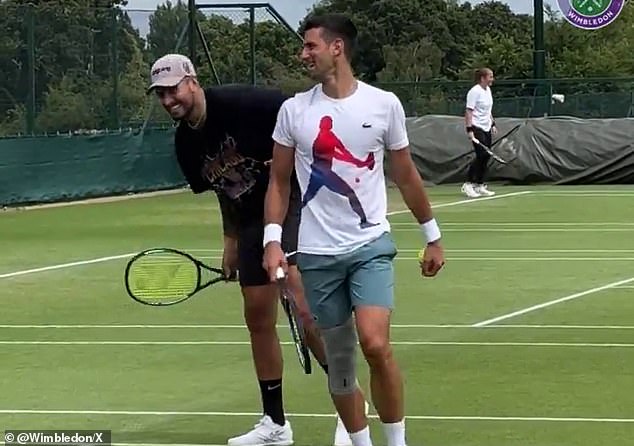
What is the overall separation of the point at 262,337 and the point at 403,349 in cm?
292

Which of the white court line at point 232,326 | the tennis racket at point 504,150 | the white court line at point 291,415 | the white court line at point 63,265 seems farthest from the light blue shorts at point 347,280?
the tennis racket at point 504,150

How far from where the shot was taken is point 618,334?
36.4ft

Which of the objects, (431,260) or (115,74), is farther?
(115,74)

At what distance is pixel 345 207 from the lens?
22.3 feet

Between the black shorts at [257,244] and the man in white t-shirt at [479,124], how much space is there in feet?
58.7

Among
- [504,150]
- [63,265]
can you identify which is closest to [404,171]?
[63,265]

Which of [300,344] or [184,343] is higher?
[300,344]

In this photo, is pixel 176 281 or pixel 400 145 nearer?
pixel 400 145

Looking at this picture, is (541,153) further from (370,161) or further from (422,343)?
(370,161)

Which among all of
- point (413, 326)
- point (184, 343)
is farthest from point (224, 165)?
point (413, 326)

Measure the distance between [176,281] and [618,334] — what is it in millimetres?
3795

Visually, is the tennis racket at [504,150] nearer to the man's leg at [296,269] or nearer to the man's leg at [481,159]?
the man's leg at [481,159]

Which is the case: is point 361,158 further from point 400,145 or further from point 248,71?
point 248,71

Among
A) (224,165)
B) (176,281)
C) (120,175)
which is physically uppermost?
(224,165)
